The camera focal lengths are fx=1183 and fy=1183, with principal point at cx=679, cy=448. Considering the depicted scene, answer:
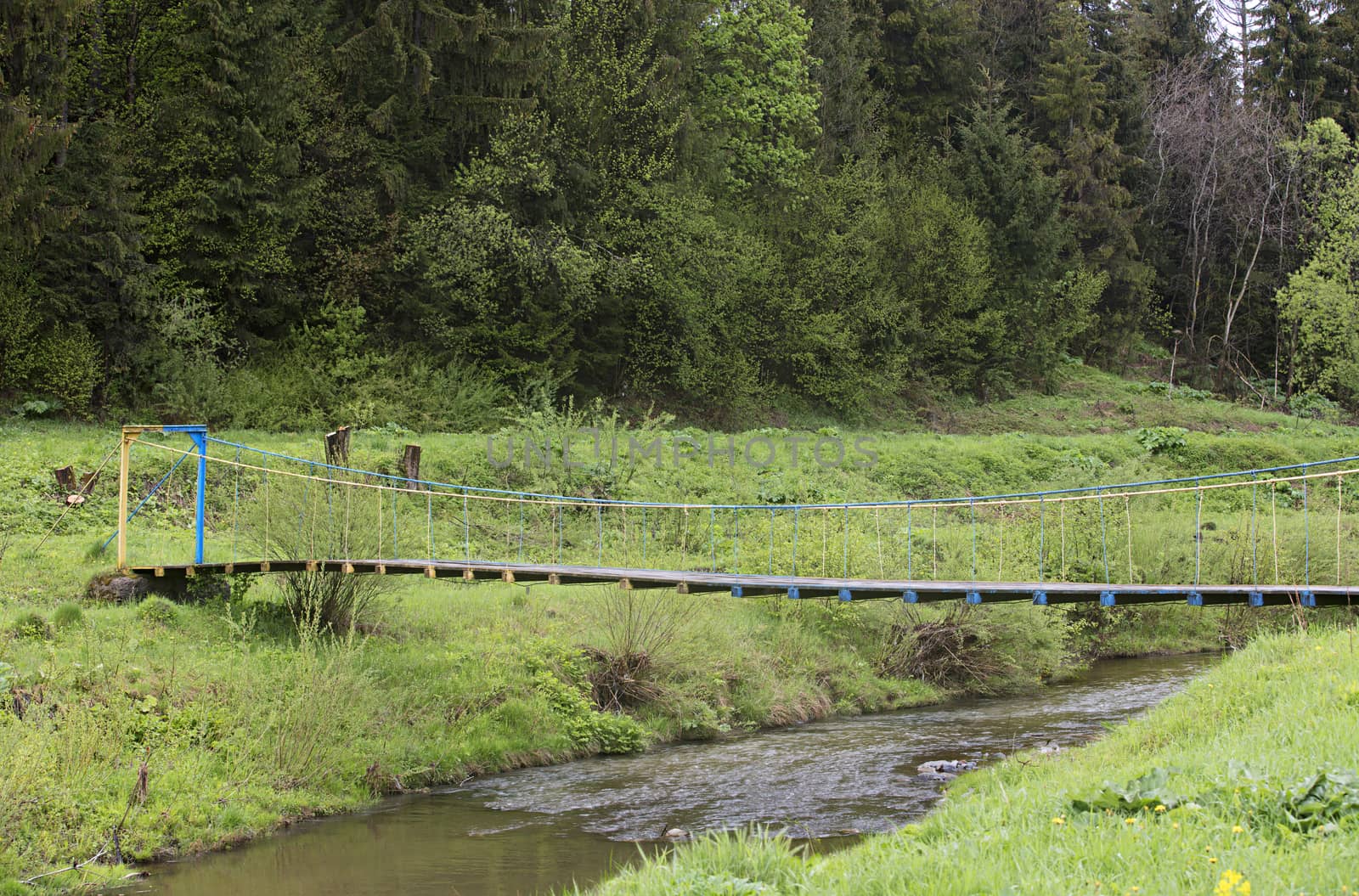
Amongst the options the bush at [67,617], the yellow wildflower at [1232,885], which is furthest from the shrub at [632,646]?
the yellow wildflower at [1232,885]

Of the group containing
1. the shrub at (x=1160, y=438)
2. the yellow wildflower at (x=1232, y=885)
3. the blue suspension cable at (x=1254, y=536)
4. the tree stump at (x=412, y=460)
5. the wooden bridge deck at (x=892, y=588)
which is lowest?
the yellow wildflower at (x=1232, y=885)

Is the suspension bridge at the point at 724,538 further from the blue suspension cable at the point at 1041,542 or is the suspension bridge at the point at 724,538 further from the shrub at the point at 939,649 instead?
the shrub at the point at 939,649

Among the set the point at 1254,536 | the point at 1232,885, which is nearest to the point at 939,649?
the point at 1254,536

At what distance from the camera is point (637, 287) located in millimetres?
26703

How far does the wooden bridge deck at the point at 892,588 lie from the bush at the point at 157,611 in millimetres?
1620

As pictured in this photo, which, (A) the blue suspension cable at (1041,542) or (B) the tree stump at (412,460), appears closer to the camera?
(A) the blue suspension cable at (1041,542)

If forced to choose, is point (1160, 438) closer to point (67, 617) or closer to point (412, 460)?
point (412, 460)

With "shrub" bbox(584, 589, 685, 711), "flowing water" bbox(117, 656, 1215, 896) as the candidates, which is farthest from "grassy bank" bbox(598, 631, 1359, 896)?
Answer: "shrub" bbox(584, 589, 685, 711)

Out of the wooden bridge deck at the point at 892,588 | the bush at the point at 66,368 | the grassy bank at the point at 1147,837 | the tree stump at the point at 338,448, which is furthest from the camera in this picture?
the bush at the point at 66,368

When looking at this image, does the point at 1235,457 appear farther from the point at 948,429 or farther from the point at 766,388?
the point at 766,388

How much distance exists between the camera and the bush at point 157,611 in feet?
39.1

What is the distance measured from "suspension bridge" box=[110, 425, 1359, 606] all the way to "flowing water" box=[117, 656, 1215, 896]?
177 centimetres

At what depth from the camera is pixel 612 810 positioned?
407 inches

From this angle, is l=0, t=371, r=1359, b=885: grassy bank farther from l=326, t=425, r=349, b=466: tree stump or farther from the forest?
the forest
